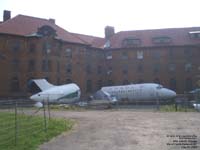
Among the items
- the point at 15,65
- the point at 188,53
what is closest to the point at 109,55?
the point at 188,53

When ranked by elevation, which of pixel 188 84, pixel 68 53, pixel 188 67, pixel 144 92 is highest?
pixel 68 53

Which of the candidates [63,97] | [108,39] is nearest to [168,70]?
[108,39]

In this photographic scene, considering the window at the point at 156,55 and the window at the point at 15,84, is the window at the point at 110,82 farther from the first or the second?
the window at the point at 15,84

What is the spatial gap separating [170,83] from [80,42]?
1755cm

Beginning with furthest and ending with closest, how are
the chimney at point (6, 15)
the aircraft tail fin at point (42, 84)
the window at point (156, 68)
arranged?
the window at point (156, 68) → the chimney at point (6, 15) → the aircraft tail fin at point (42, 84)

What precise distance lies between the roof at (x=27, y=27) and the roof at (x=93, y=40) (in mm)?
6320

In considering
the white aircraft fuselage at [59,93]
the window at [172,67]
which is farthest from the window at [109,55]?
the white aircraft fuselage at [59,93]

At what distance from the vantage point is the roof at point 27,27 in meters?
53.4

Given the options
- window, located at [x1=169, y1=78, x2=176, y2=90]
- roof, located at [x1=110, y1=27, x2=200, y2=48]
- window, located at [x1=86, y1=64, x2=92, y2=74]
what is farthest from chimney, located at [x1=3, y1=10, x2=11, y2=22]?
window, located at [x1=169, y1=78, x2=176, y2=90]

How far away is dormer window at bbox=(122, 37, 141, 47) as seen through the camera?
64.4 meters

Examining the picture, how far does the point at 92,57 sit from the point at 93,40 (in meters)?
7.15

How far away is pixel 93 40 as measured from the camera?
229ft

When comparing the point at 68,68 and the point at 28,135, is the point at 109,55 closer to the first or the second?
the point at 68,68

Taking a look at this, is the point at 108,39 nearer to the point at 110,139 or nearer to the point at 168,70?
the point at 168,70
